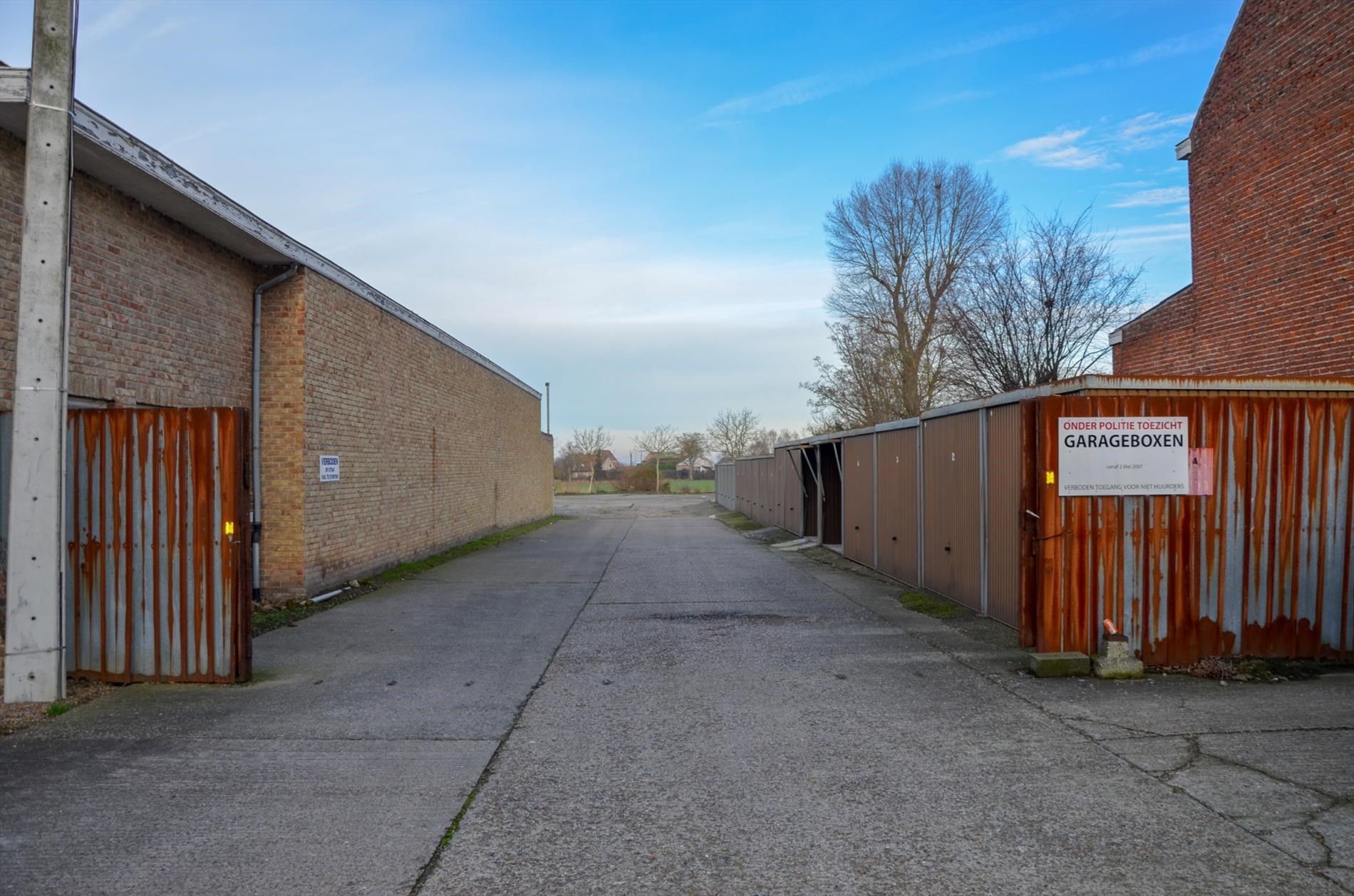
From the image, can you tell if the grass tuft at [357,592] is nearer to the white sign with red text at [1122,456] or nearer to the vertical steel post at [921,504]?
the white sign with red text at [1122,456]

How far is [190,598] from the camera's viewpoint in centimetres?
718

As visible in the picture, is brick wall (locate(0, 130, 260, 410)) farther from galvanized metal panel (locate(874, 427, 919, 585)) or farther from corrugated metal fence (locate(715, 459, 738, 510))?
corrugated metal fence (locate(715, 459, 738, 510))

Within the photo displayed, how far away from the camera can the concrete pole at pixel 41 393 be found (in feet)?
20.8

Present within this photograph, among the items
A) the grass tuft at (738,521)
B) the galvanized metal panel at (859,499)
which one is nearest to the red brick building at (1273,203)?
the galvanized metal panel at (859,499)

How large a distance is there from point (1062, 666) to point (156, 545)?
24.1 ft

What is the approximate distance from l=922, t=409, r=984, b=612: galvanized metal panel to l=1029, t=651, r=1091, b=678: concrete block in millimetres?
3129

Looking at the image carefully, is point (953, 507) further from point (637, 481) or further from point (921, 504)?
point (637, 481)

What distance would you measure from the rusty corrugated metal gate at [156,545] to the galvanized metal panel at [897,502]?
923 centimetres

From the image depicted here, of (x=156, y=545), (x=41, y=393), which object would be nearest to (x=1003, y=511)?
(x=156, y=545)

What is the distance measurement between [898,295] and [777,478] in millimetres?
12435

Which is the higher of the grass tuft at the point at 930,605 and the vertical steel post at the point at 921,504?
the vertical steel post at the point at 921,504

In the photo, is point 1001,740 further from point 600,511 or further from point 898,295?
point 600,511

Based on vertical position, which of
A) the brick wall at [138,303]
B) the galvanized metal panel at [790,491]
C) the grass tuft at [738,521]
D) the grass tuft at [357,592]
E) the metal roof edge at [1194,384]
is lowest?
the grass tuft at [738,521]

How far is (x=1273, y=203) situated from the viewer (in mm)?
12031
